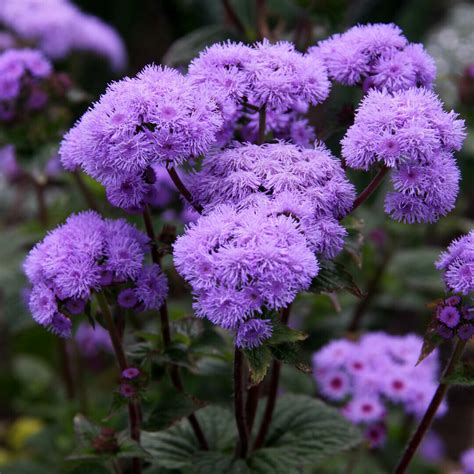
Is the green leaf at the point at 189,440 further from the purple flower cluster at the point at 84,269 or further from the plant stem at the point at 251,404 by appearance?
the purple flower cluster at the point at 84,269

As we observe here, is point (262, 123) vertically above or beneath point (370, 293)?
above

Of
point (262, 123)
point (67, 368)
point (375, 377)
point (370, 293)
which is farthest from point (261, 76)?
point (67, 368)

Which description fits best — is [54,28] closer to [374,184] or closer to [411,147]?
[374,184]

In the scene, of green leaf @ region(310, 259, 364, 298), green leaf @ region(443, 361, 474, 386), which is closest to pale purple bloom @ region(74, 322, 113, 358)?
green leaf @ region(310, 259, 364, 298)

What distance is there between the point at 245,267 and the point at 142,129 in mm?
350

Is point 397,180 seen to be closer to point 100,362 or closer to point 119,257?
point 119,257

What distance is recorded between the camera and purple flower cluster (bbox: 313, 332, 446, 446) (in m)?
2.20

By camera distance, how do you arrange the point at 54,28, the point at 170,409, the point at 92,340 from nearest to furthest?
the point at 170,409
the point at 54,28
the point at 92,340

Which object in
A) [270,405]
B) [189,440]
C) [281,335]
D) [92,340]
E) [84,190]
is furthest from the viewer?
[92,340]

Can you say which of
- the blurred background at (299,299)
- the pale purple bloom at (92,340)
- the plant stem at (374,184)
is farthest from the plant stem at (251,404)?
the pale purple bloom at (92,340)

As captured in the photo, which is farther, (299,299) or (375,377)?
(375,377)

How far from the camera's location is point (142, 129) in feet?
4.78

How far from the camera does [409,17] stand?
4422 mm

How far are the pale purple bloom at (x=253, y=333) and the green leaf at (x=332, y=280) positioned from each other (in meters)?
0.26
